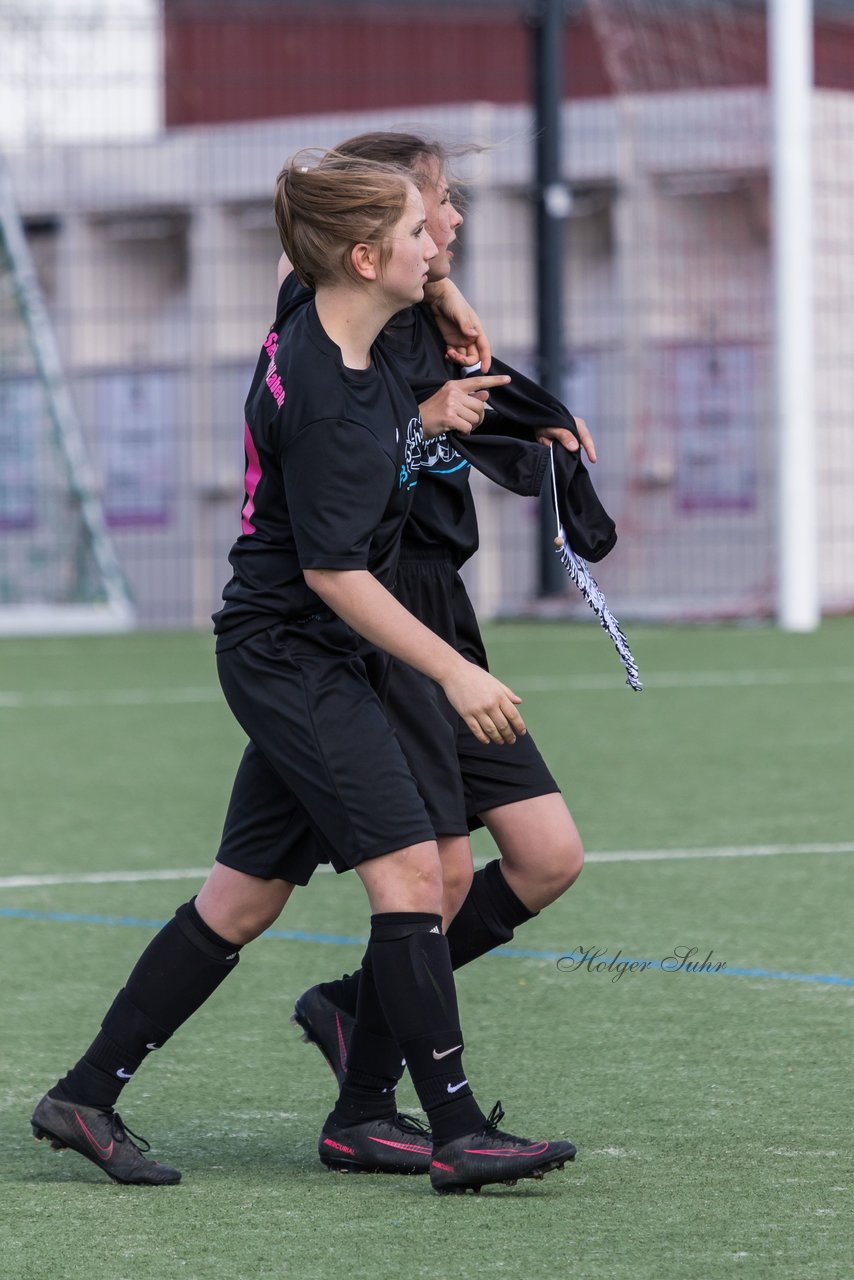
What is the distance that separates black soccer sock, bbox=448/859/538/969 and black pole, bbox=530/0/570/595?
42.5 feet

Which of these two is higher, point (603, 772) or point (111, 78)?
point (111, 78)

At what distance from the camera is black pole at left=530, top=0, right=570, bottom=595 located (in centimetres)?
1683

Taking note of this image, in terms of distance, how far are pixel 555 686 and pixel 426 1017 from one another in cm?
843

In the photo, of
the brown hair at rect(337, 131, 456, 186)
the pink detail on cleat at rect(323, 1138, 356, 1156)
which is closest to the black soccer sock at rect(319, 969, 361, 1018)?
the pink detail on cleat at rect(323, 1138, 356, 1156)

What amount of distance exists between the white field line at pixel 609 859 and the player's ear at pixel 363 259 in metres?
3.19

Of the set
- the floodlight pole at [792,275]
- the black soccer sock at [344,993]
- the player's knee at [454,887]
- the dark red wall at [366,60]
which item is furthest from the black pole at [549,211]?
the player's knee at [454,887]

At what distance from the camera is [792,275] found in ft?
46.4

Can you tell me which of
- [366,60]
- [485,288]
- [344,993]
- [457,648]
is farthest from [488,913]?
[366,60]

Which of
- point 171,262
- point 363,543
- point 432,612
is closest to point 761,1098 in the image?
point 432,612

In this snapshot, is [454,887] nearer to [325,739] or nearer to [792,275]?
[325,739]

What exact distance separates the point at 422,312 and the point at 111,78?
1483 cm

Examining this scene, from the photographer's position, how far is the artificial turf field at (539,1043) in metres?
3.02

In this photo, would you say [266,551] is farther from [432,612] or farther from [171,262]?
[171,262]

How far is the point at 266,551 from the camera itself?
3.36 metres
